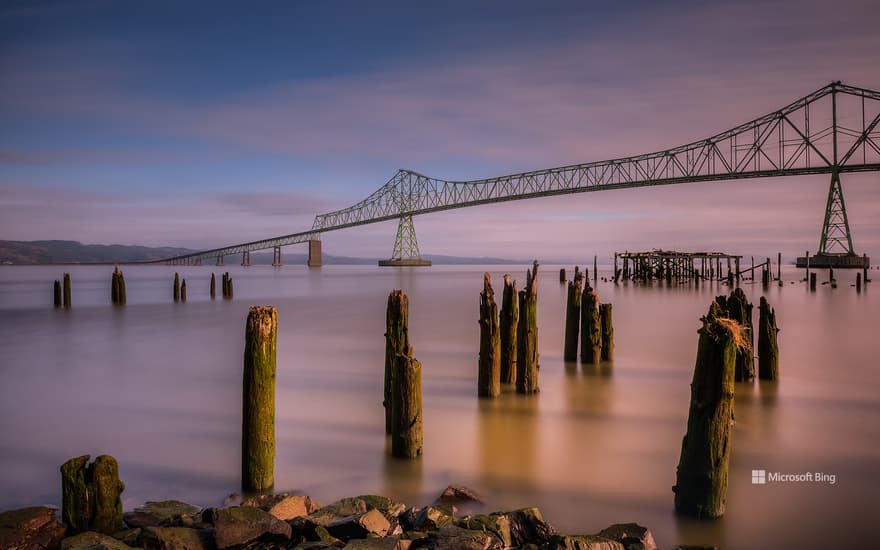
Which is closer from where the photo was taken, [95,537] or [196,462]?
[95,537]

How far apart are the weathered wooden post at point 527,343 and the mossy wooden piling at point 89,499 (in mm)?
5041

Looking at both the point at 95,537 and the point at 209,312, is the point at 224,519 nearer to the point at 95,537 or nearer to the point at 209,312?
the point at 95,537

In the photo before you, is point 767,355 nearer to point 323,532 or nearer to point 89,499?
point 323,532

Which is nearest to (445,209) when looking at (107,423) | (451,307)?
(451,307)

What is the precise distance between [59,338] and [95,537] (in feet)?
46.1

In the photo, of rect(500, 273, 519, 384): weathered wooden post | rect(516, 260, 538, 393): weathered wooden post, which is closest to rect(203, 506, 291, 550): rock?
rect(500, 273, 519, 384): weathered wooden post

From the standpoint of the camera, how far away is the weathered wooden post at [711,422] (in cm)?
399

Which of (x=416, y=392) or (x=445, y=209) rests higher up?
(x=445, y=209)

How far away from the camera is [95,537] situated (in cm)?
353

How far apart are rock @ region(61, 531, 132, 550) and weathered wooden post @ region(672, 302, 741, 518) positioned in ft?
11.5

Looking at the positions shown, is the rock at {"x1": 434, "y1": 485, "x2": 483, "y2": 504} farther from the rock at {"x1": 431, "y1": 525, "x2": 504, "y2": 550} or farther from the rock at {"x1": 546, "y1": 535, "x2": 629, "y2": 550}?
the rock at {"x1": 546, "y1": 535, "x2": 629, "y2": 550}

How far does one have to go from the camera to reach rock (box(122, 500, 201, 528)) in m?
3.97

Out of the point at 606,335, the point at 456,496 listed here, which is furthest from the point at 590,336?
the point at 456,496

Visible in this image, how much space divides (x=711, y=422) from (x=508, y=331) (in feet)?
13.3
